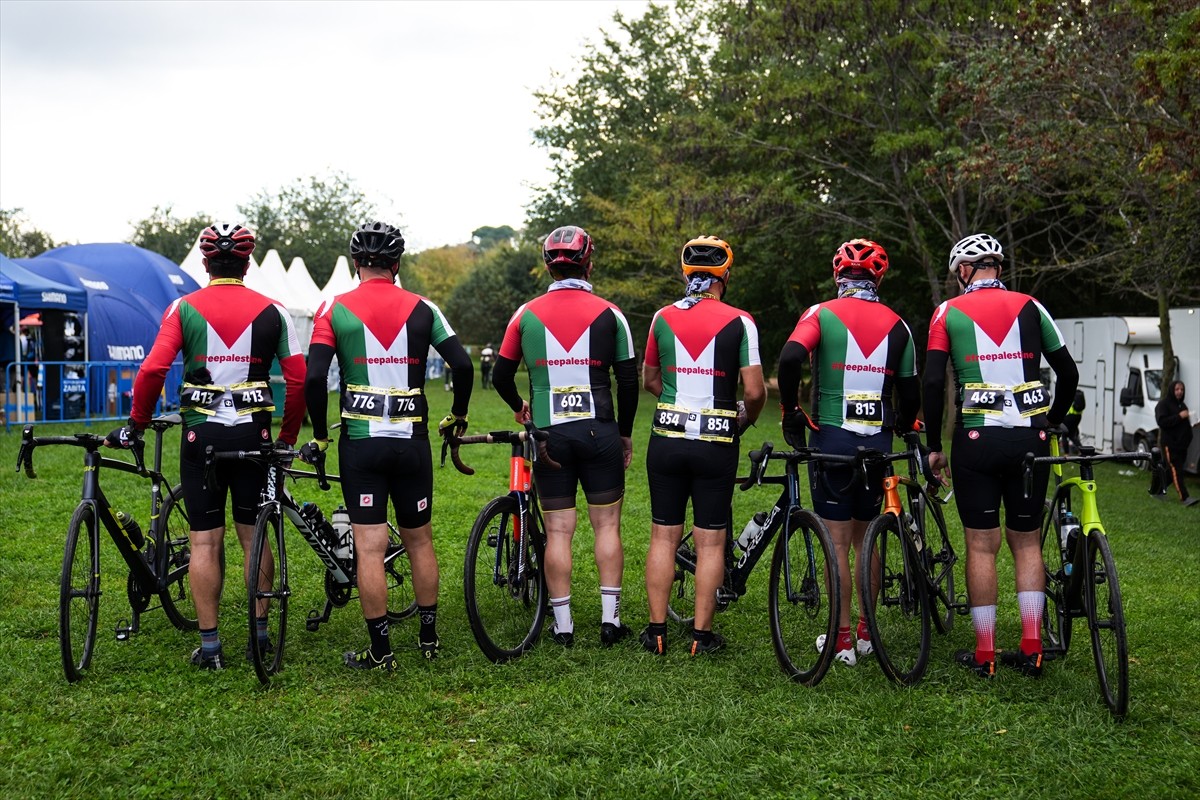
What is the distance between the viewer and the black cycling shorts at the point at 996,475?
201 inches

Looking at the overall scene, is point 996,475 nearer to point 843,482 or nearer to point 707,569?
point 843,482

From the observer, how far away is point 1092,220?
2262cm

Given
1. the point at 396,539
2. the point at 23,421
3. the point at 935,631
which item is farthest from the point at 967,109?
the point at 23,421

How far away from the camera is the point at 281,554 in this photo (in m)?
5.23

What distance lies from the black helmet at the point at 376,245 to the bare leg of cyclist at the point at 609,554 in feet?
5.59

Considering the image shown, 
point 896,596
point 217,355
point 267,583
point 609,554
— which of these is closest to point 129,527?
point 267,583

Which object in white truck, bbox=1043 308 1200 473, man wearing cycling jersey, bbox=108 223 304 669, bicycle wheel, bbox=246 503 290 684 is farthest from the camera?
white truck, bbox=1043 308 1200 473

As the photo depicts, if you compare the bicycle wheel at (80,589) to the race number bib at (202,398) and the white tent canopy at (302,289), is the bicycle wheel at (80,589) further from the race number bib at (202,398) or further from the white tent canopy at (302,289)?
the white tent canopy at (302,289)

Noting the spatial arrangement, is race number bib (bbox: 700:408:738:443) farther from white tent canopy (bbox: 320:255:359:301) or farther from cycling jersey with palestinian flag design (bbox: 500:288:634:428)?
white tent canopy (bbox: 320:255:359:301)

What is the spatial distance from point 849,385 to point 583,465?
1458mm

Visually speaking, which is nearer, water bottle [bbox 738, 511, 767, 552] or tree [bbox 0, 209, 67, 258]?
water bottle [bbox 738, 511, 767, 552]

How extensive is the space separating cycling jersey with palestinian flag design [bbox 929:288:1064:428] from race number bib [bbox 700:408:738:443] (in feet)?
3.60

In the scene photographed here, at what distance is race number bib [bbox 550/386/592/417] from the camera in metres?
5.59

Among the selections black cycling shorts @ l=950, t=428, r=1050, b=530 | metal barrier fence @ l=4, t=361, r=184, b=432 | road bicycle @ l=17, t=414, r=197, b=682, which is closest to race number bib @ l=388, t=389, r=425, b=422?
road bicycle @ l=17, t=414, r=197, b=682
